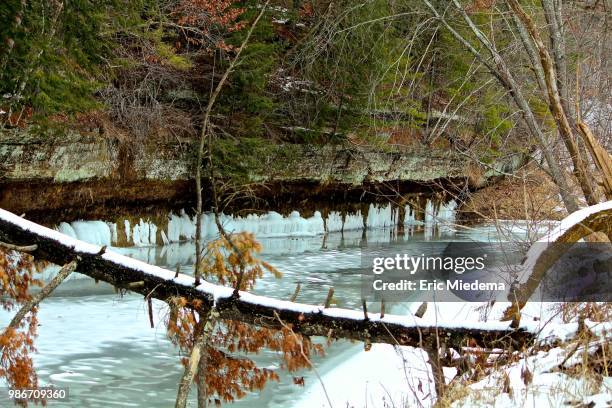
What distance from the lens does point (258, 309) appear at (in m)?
5.01

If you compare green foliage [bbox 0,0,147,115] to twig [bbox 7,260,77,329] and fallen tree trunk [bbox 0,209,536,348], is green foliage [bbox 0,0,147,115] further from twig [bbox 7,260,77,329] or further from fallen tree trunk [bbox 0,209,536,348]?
twig [bbox 7,260,77,329]

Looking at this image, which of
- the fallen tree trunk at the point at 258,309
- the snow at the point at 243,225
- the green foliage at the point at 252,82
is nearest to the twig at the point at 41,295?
the fallen tree trunk at the point at 258,309

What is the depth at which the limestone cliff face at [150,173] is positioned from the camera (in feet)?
44.4

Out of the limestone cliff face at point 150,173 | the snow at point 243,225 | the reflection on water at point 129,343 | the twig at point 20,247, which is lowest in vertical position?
the reflection on water at point 129,343

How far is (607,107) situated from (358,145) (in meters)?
10.4

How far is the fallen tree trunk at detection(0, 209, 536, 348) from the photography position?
4.83m

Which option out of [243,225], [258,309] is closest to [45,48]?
[258,309]

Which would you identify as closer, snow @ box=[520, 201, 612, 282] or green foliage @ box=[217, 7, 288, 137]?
snow @ box=[520, 201, 612, 282]

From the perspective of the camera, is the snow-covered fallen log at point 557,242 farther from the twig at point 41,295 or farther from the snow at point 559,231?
the twig at point 41,295

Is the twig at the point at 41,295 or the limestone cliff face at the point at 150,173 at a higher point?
the limestone cliff face at the point at 150,173

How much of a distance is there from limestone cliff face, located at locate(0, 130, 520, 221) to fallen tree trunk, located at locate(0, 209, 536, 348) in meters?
5.71

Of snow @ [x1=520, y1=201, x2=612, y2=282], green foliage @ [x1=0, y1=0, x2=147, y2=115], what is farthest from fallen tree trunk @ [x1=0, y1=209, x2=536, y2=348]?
green foliage @ [x1=0, y1=0, x2=147, y2=115]

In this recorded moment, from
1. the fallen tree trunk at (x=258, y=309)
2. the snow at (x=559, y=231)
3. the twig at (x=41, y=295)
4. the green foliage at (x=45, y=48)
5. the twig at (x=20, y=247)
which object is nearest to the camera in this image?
the twig at (x=41, y=295)

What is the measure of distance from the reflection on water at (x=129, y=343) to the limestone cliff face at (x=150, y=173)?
5.12 feet
